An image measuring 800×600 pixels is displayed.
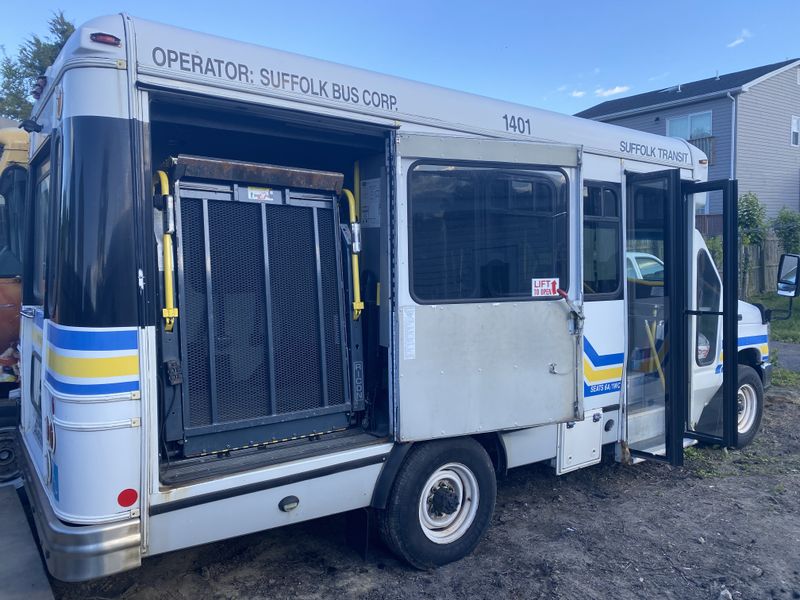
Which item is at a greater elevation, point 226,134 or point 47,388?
point 226,134

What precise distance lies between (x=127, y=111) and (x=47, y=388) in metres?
1.38

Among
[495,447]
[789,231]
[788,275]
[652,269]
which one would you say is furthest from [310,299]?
[789,231]

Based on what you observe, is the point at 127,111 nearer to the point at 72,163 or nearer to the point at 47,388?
the point at 72,163

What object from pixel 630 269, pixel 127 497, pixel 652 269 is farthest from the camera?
pixel 652 269

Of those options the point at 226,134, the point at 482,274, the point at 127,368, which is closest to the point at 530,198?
the point at 482,274

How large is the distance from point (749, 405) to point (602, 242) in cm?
296

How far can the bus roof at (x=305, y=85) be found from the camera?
→ 3.07m

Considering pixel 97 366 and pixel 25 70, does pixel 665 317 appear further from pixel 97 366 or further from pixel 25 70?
pixel 25 70

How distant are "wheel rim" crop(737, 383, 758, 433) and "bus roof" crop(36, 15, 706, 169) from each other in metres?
3.26

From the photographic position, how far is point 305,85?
3.57 meters

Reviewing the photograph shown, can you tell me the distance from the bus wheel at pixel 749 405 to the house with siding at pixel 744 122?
57.4ft

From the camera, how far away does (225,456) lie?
12.1ft

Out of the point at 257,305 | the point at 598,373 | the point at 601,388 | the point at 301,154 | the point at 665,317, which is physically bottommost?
the point at 601,388

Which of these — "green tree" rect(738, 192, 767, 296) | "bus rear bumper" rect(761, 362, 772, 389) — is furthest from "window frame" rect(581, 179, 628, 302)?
"green tree" rect(738, 192, 767, 296)
